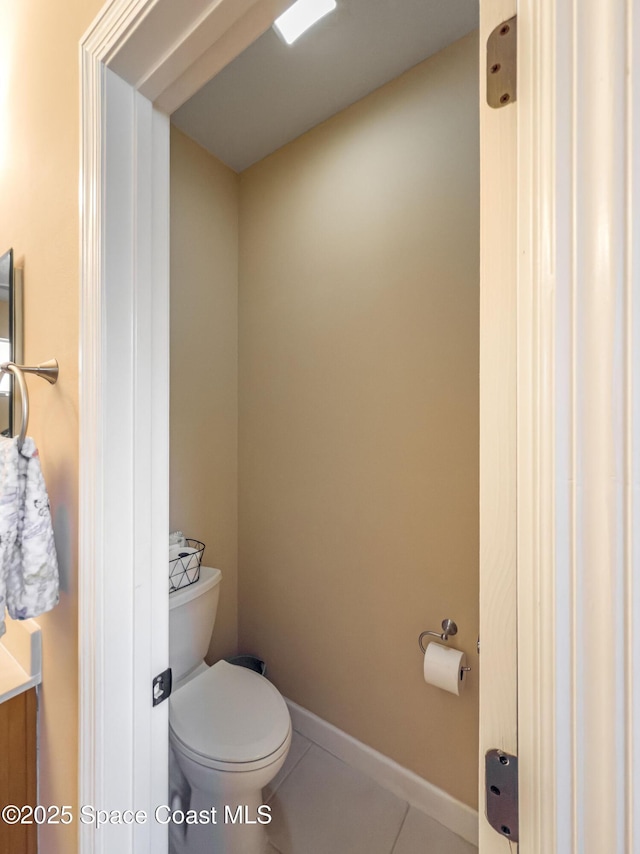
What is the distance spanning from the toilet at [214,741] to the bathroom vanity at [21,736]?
0.39 m

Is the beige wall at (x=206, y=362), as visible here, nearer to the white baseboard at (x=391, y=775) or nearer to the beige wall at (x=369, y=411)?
the beige wall at (x=369, y=411)

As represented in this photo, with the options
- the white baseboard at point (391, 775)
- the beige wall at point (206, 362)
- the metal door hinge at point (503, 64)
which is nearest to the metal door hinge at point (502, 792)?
the metal door hinge at point (503, 64)

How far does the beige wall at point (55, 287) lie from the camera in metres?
0.77

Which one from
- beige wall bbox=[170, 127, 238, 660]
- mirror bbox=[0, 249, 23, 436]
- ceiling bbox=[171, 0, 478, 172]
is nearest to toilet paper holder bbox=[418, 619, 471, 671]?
beige wall bbox=[170, 127, 238, 660]

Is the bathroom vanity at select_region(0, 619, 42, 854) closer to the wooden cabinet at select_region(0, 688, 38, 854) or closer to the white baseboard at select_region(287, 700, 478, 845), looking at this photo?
the wooden cabinet at select_region(0, 688, 38, 854)

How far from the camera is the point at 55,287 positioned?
2.72 feet

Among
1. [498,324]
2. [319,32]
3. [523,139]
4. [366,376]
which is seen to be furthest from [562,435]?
[319,32]

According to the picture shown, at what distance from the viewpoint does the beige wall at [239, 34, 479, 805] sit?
1.30 metres

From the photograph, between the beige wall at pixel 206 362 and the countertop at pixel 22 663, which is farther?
the beige wall at pixel 206 362

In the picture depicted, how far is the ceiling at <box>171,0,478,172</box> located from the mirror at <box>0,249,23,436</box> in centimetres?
109

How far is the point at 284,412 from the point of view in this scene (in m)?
1.79

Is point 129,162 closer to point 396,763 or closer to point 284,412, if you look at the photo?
point 284,412

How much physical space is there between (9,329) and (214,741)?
1.32 m

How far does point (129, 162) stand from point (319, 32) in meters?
1.02
